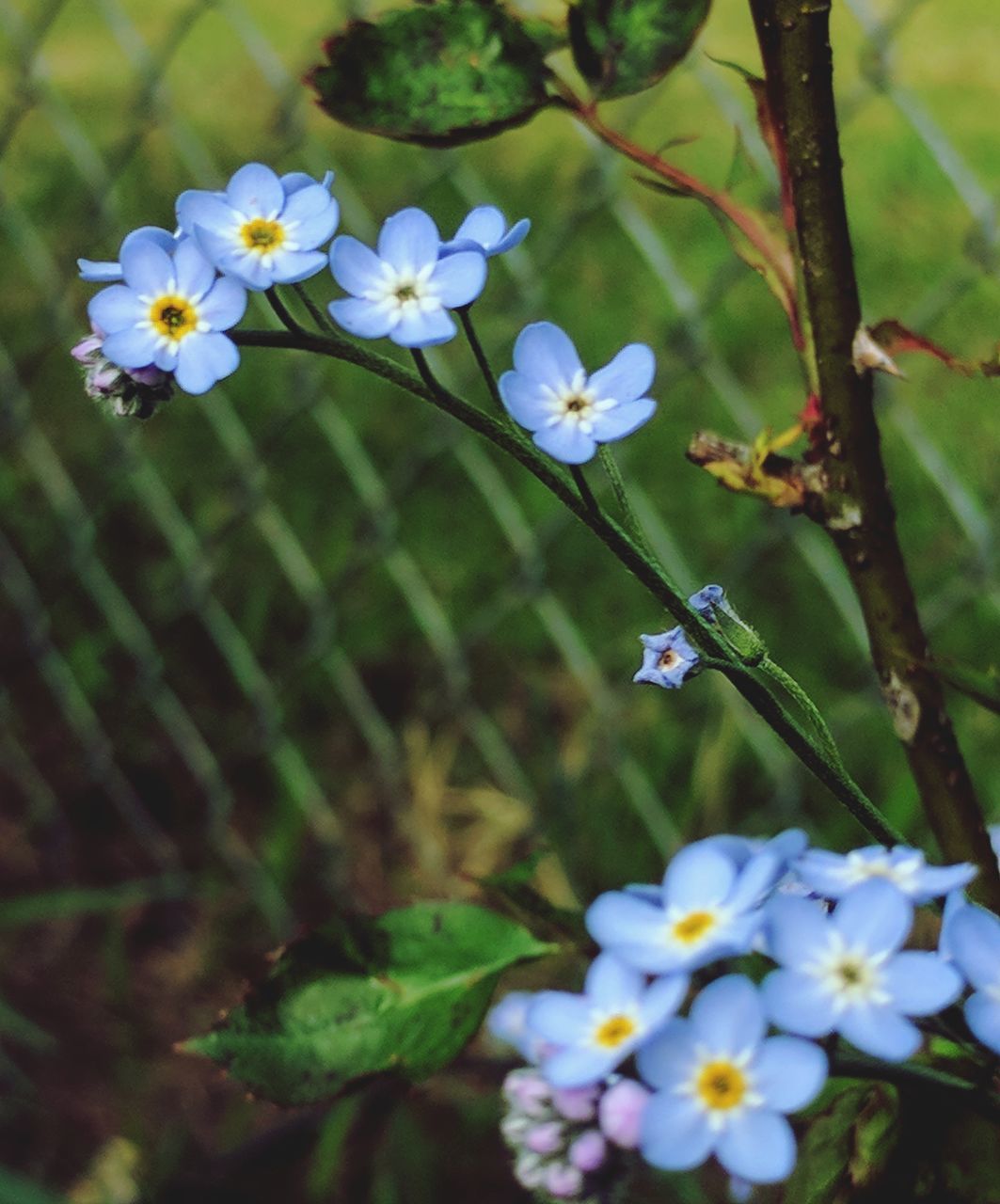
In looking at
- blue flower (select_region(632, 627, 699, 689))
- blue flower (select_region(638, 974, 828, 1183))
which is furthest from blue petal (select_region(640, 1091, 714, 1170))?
blue flower (select_region(632, 627, 699, 689))

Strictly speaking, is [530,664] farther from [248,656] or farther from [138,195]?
[138,195]

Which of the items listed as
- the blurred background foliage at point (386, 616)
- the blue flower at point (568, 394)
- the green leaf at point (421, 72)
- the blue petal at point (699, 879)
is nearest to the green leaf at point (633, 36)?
the green leaf at point (421, 72)

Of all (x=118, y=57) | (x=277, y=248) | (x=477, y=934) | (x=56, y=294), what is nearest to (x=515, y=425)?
(x=277, y=248)

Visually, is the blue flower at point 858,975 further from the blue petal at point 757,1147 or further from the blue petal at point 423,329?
the blue petal at point 423,329

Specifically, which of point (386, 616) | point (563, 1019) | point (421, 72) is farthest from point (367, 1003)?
point (386, 616)

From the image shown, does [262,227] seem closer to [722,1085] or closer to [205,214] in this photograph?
[205,214]

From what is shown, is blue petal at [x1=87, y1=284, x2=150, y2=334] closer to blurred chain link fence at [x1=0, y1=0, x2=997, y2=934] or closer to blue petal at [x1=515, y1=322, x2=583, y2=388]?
blue petal at [x1=515, y1=322, x2=583, y2=388]
